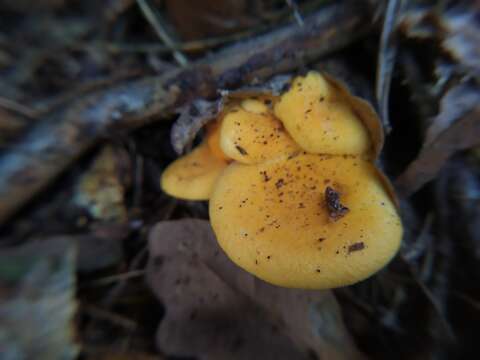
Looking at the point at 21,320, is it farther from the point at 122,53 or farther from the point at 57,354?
the point at 122,53

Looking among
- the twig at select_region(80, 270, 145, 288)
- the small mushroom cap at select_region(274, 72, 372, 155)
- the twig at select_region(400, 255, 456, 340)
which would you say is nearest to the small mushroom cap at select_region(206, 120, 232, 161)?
the small mushroom cap at select_region(274, 72, 372, 155)

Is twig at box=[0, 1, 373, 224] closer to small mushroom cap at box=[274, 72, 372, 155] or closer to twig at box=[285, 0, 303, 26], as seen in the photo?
twig at box=[285, 0, 303, 26]

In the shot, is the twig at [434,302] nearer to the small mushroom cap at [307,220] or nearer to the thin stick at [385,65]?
the small mushroom cap at [307,220]

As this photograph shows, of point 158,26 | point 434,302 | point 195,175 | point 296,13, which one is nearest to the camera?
point 434,302

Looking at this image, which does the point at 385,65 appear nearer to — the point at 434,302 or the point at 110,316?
the point at 434,302

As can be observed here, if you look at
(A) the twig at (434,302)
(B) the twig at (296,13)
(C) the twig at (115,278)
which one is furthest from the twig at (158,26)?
(A) the twig at (434,302)

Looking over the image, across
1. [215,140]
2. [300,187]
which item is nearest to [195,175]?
[215,140]
